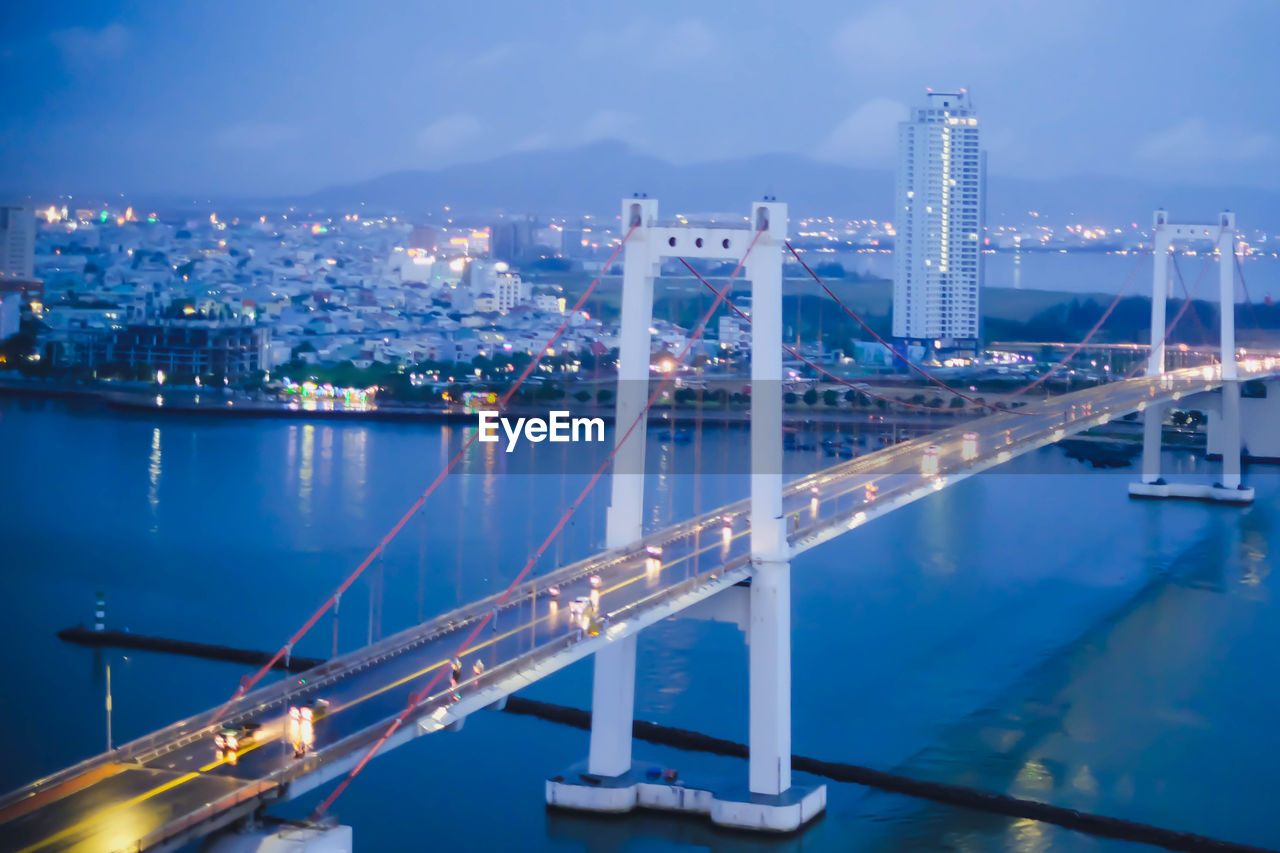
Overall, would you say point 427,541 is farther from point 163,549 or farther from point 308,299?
point 308,299

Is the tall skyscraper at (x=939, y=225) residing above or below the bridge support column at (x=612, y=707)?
above

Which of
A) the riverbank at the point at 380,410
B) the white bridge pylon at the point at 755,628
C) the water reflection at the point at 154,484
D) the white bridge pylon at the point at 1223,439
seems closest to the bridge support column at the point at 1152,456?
the white bridge pylon at the point at 1223,439

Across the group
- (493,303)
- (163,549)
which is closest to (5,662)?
(163,549)

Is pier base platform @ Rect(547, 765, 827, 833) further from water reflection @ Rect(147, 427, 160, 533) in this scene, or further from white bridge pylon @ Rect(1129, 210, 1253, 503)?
white bridge pylon @ Rect(1129, 210, 1253, 503)

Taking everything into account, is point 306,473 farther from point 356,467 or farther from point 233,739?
point 233,739

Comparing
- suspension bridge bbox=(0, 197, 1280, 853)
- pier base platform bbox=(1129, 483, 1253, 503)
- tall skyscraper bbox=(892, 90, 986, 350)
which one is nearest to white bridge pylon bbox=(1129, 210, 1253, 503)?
pier base platform bbox=(1129, 483, 1253, 503)

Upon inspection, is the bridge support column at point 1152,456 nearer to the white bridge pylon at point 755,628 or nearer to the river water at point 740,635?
the river water at point 740,635
